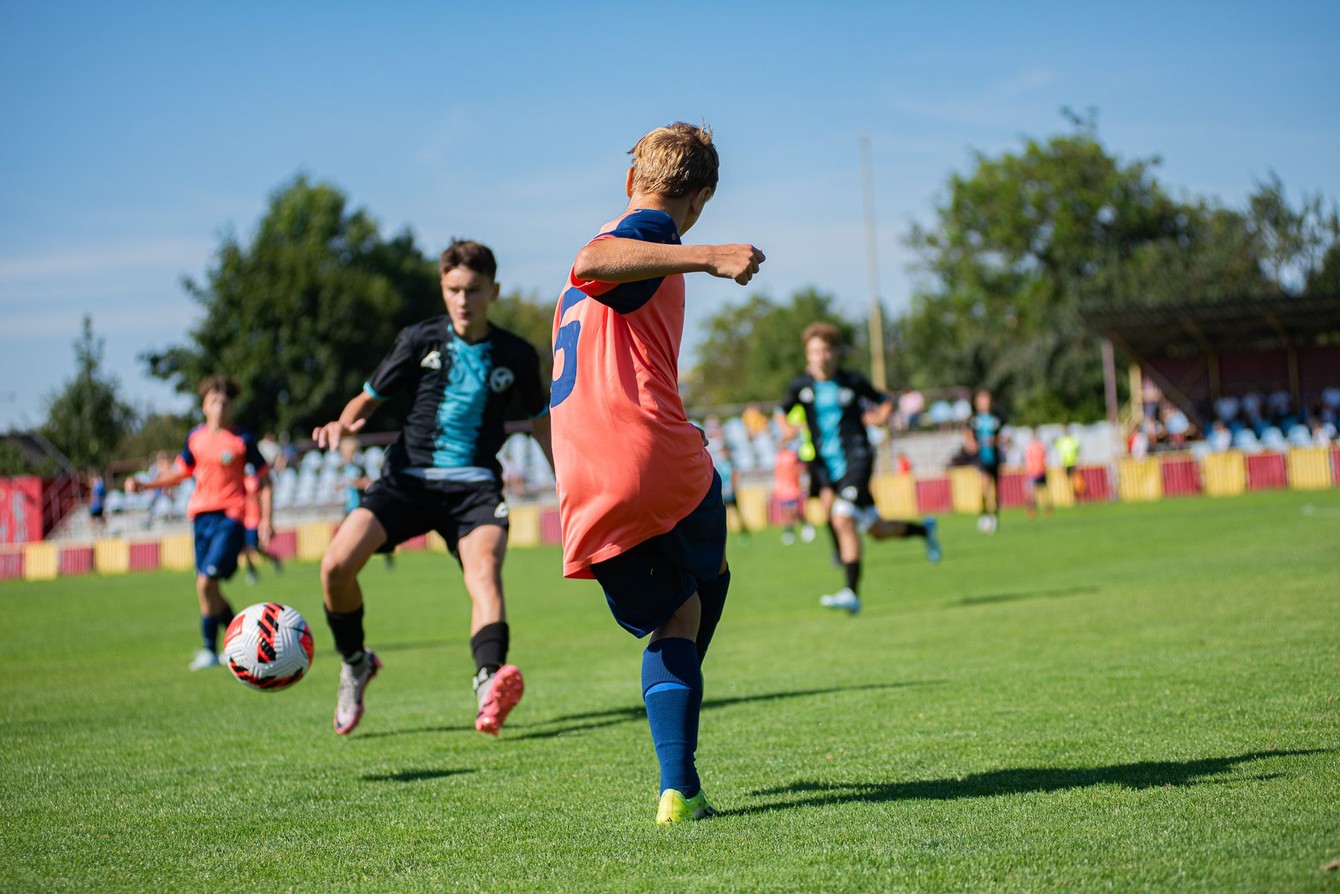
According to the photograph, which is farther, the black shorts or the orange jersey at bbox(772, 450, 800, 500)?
the orange jersey at bbox(772, 450, 800, 500)

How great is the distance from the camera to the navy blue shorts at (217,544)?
10188mm

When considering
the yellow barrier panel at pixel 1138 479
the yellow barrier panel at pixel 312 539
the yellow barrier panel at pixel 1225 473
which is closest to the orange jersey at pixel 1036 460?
the yellow barrier panel at pixel 1138 479

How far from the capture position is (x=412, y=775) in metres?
5.38

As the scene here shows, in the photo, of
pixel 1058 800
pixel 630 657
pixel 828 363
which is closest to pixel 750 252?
pixel 1058 800

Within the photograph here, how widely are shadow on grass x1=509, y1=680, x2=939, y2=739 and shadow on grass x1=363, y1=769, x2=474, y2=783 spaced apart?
89cm

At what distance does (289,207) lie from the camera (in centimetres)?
6462

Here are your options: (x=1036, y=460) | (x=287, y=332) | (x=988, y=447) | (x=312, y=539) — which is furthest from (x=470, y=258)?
(x=287, y=332)

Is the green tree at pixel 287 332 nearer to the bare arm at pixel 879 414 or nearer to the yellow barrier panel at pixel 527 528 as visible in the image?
the yellow barrier panel at pixel 527 528

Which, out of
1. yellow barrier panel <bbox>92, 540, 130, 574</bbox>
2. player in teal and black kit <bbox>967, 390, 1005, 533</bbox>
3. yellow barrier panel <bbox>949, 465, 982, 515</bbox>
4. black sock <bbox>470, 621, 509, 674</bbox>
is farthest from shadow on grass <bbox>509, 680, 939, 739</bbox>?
yellow barrier panel <bbox>92, 540, 130, 574</bbox>

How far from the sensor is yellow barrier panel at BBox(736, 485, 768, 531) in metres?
33.2

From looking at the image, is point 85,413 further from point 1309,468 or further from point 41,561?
point 1309,468

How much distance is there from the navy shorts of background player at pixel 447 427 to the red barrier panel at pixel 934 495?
2762 centimetres

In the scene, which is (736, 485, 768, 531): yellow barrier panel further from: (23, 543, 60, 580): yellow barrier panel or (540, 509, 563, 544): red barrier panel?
(23, 543, 60, 580): yellow barrier panel

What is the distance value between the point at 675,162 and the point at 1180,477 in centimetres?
3269
